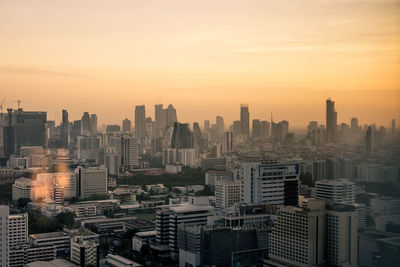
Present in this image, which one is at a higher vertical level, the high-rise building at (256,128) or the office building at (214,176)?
the high-rise building at (256,128)

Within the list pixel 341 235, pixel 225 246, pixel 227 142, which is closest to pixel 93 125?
pixel 227 142

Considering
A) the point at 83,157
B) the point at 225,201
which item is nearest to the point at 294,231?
the point at 225,201

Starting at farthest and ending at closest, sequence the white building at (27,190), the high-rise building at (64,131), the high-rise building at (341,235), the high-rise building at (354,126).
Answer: the high-rise building at (64,131), the white building at (27,190), the high-rise building at (341,235), the high-rise building at (354,126)

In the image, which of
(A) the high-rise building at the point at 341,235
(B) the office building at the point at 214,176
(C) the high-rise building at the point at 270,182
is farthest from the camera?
(B) the office building at the point at 214,176

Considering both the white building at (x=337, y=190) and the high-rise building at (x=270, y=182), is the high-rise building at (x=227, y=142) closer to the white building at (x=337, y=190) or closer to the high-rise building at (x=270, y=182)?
the high-rise building at (x=270, y=182)

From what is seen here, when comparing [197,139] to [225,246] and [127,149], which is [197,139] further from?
[225,246]

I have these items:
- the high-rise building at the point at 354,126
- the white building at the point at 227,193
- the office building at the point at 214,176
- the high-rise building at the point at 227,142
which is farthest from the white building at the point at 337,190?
the office building at the point at 214,176

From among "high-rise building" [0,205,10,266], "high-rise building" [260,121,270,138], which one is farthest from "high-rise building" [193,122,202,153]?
"high-rise building" [0,205,10,266]
